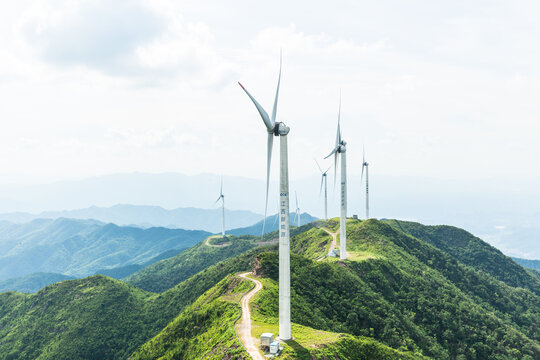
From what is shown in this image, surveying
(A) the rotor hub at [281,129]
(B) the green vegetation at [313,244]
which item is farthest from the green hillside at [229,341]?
(B) the green vegetation at [313,244]

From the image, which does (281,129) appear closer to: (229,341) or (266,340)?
(266,340)

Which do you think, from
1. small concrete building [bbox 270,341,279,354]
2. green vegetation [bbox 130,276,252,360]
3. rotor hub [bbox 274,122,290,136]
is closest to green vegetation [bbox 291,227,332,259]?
green vegetation [bbox 130,276,252,360]

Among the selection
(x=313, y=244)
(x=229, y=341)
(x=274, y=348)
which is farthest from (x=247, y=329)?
(x=313, y=244)

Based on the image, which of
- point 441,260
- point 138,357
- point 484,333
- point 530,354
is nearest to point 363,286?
point 484,333

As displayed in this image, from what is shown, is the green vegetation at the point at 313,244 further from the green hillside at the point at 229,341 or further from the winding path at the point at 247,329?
the winding path at the point at 247,329

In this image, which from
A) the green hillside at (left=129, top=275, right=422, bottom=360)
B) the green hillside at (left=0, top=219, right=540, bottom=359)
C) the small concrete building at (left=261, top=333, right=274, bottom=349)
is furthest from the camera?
the green hillside at (left=0, top=219, right=540, bottom=359)

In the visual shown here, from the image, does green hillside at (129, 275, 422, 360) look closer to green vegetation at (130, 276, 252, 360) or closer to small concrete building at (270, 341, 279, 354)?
green vegetation at (130, 276, 252, 360)

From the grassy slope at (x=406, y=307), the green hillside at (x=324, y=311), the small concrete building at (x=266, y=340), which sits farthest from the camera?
the grassy slope at (x=406, y=307)

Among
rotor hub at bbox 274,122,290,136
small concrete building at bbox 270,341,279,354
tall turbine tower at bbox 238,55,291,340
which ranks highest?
rotor hub at bbox 274,122,290,136
